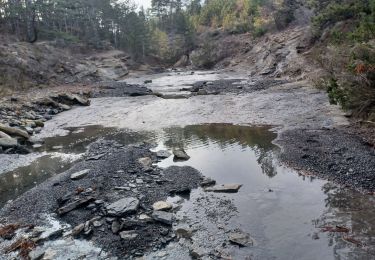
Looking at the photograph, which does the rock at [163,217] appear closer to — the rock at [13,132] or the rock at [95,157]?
the rock at [95,157]

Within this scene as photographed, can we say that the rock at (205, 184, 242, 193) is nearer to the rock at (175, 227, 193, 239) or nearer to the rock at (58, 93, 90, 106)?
the rock at (175, 227, 193, 239)

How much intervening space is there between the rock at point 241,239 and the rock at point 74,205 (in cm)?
545

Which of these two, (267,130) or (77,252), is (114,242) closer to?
(77,252)

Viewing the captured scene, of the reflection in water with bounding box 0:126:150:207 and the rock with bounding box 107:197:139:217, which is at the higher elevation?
the rock with bounding box 107:197:139:217

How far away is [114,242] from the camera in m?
10.6

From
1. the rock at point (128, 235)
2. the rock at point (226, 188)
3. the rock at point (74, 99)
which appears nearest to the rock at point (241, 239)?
the rock at point (128, 235)

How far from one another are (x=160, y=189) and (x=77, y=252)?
4564mm

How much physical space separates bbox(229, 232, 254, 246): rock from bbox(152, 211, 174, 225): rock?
6.82 feet

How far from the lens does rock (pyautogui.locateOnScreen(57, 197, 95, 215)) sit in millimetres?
12581

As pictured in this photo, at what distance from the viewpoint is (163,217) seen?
11.7 m

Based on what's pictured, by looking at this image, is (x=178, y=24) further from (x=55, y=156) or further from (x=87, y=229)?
(x=87, y=229)

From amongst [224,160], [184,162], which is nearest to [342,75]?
[224,160]

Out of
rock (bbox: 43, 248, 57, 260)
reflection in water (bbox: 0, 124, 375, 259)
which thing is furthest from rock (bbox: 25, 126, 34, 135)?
rock (bbox: 43, 248, 57, 260)

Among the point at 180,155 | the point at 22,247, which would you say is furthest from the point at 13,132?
the point at 22,247
